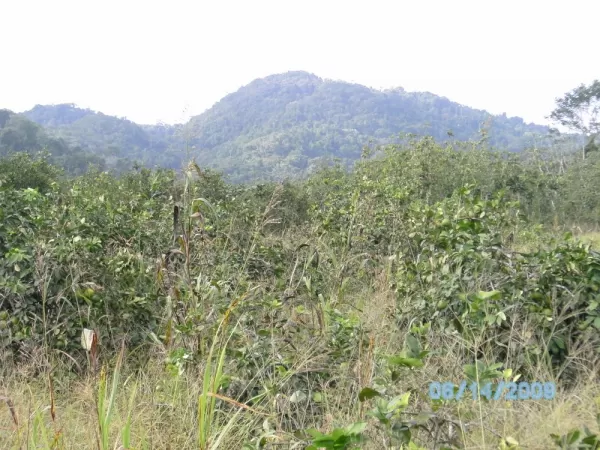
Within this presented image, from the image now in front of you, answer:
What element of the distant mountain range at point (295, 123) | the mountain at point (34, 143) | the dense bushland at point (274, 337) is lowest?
the dense bushland at point (274, 337)

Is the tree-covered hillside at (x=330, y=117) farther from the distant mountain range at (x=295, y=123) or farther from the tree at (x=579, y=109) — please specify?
the tree at (x=579, y=109)

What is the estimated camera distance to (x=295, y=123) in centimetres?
10869

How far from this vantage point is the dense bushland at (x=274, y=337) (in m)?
1.50

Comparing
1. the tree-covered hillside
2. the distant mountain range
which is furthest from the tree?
the tree-covered hillside

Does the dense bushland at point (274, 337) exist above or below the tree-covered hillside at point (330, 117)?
below

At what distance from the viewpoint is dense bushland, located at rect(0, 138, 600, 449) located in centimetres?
150
